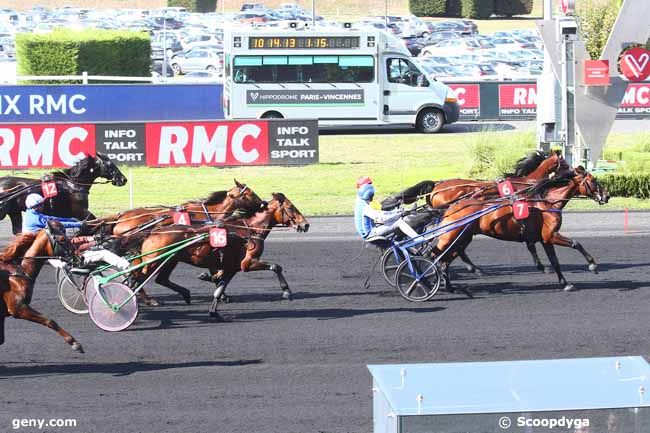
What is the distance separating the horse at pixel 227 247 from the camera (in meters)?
12.4

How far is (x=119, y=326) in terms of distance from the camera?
11.8 m

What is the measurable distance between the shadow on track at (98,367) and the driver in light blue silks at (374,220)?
337 cm

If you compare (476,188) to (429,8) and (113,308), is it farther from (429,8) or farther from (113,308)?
(429,8)

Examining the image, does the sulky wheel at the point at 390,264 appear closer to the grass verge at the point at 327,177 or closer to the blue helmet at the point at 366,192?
the blue helmet at the point at 366,192

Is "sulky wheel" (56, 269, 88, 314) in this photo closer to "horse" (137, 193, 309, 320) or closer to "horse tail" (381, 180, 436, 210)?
"horse" (137, 193, 309, 320)

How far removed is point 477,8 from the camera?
7325 centimetres

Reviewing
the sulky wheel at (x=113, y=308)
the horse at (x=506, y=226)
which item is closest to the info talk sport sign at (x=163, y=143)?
the horse at (x=506, y=226)

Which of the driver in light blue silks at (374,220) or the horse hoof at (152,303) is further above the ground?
the driver in light blue silks at (374,220)

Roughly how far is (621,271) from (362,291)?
13.0ft

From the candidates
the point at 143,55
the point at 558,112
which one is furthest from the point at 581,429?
the point at 143,55

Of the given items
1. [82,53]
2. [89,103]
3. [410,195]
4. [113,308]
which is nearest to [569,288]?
[410,195]

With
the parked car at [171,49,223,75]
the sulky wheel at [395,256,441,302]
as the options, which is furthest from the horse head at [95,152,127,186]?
the parked car at [171,49,223,75]

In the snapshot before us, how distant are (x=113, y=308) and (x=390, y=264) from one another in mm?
3940

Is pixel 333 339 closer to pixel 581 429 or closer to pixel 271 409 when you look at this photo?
pixel 271 409
